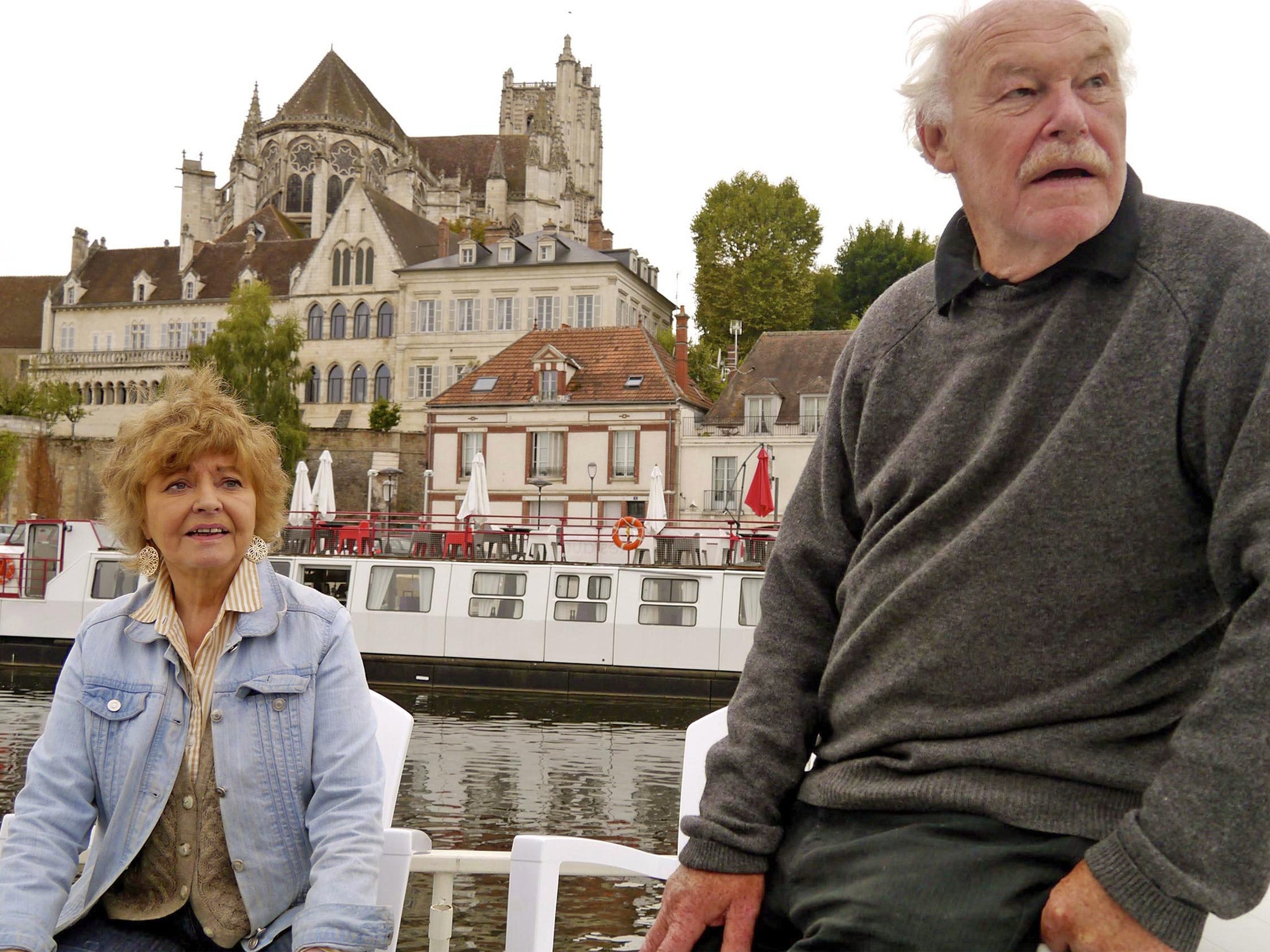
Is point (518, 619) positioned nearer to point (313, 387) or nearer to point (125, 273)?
point (313, 387)

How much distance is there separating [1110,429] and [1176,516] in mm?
177

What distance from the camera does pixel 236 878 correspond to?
2.85 m

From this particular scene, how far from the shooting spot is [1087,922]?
6.37ft

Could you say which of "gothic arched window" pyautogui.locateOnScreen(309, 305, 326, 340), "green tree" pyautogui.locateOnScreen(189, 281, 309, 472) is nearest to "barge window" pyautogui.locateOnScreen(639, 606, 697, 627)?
"green tree" pyautogui.locateOnScreen(189, 281, 309, 472)

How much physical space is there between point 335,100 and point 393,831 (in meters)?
79.7

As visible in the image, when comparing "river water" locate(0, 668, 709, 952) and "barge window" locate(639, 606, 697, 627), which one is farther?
"barge window" locate(639, 606, 697, 627)

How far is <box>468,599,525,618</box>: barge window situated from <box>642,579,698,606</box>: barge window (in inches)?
82.7

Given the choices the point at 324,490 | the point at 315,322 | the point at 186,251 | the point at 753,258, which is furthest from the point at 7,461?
the point at 753,258

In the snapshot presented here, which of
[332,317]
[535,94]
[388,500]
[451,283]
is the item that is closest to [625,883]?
[388,500]

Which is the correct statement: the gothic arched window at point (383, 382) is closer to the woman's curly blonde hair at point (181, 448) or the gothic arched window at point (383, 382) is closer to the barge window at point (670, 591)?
the barge window at point (670, 591)

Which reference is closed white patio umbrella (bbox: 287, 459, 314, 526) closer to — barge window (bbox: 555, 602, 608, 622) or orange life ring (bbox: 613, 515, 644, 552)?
orange life ring (bbox: 613, 515, 644, 552)

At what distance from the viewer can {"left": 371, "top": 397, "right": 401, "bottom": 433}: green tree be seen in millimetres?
52406

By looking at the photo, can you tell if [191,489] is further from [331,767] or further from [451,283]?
[451,283]

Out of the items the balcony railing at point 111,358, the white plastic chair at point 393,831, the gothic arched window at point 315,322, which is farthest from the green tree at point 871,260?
the white plastic chair at point 393,831
